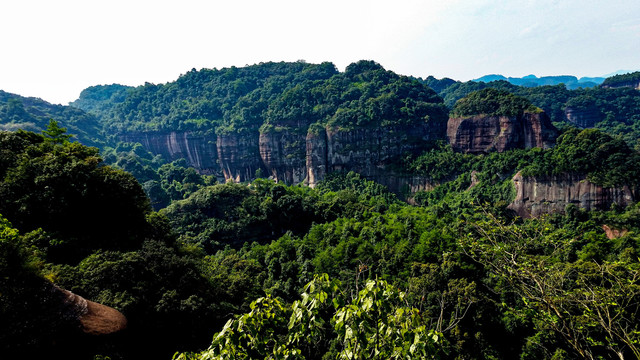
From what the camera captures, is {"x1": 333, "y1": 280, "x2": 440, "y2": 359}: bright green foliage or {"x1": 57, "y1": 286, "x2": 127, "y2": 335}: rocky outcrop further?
{"x1": 57, "y1": 286, "x2": 127, "y2": 335}: rocky outcrop

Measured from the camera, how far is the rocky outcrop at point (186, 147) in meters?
71.7

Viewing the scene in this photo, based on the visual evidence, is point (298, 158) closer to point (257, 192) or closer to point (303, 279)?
point (257, 192)

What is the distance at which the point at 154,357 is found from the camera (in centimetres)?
1222

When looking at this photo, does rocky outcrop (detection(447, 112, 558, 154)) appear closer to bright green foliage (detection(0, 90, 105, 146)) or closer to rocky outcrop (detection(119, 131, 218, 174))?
rocky outcrop (detection(119, 131, 218, 174))

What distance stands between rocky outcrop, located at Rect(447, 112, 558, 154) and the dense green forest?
148 cm

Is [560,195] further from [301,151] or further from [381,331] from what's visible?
[301,151]

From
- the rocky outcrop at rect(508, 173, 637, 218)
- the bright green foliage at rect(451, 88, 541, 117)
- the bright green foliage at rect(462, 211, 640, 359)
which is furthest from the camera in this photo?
the bright green foliage at rect(451, 88, 541, 117)

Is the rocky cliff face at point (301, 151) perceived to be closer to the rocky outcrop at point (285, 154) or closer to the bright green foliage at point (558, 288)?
the rocky outcrop at point (285, 154)

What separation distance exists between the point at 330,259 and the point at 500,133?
116 feet

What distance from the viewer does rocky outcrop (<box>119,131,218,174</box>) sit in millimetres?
71688

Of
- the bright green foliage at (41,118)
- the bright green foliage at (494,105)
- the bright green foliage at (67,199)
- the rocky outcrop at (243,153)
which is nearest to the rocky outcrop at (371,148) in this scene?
the bright green foliage at (494,105)

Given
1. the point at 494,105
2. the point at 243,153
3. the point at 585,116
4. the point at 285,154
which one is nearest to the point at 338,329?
the point at 494,105

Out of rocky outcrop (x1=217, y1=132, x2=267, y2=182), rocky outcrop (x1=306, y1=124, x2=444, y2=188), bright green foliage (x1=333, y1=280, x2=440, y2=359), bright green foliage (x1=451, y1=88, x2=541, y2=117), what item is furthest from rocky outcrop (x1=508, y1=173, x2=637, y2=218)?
rocky outcrop (x1=217, y1=132, x2=267, y2=182)

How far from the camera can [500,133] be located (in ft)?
150
